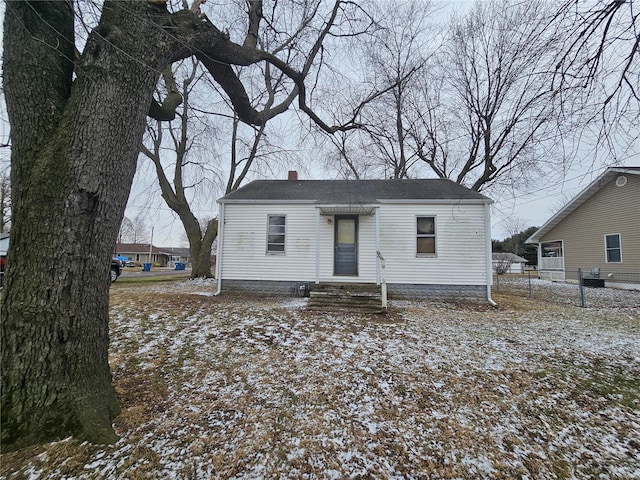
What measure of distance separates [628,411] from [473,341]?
6.68ft

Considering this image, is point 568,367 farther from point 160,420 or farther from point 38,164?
point 38,164

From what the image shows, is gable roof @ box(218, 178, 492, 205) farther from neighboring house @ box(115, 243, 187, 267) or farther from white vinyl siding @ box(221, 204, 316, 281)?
neighboring house @ box(115, 243, 187, 267)

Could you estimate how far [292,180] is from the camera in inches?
473

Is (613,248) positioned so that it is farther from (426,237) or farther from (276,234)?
(276,234)

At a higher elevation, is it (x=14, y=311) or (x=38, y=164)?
(x=38, y=164)

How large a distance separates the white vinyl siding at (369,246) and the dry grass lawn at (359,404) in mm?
3567

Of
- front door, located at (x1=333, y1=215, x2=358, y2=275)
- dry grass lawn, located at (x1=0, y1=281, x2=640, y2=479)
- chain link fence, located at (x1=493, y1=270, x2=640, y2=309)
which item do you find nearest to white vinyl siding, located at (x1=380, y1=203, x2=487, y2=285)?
front door, located at (x1=333, y1=215, x2=358, y2=275)

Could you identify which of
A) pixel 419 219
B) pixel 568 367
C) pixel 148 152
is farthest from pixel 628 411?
pixel 148 152

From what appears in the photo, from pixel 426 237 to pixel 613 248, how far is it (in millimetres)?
11641

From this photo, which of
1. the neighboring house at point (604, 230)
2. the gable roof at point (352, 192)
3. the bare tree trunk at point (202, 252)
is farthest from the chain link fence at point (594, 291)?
the bare tree trunk at point (202, 252)

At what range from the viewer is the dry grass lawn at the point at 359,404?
7.29 feet

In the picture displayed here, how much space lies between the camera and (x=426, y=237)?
9234 millimetres

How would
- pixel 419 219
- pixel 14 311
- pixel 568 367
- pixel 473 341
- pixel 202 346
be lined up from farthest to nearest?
pixel 419 219, pixel 473 341, pixel 202 346, pixel 568 367, pixel 14 311

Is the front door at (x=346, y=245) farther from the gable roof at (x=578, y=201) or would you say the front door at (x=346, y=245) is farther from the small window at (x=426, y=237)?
the gable roof at (x=578, y=201)
